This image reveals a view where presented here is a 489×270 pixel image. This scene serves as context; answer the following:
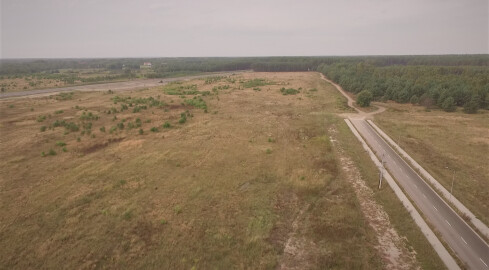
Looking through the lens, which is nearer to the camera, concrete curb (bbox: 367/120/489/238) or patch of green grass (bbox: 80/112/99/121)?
concrete curb (bbox: 367/120/489/238)

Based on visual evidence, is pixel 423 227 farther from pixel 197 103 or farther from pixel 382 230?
pixel 197 103

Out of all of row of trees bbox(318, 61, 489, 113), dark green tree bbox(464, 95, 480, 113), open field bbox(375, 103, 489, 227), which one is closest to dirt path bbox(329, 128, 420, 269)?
open field bbox(375, 103, 489, 227)

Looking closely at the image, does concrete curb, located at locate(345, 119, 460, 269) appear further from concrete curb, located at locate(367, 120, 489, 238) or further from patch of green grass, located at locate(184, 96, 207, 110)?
patch of green grass, located at locate(184, 96, 207, 110)

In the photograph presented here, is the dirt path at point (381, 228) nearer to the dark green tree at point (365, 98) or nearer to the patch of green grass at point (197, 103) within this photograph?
the dark green tree at point (365, 98)

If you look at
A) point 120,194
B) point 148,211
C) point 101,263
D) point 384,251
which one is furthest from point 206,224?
point 384,251

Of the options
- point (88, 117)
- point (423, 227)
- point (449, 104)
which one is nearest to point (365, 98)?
point (449, 104)

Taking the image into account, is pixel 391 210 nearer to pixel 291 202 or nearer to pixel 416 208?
pixel 416 208
